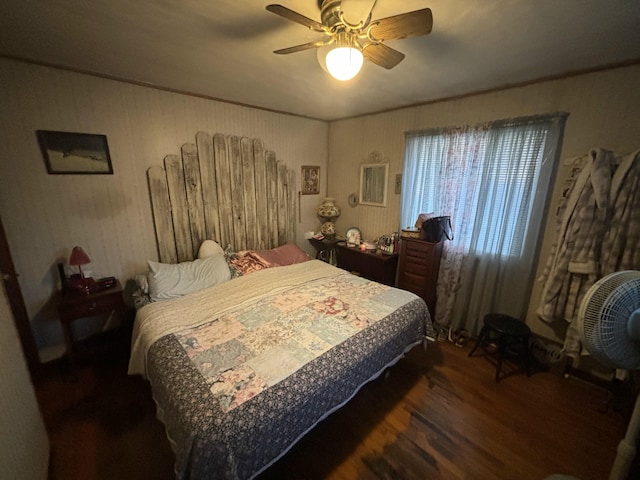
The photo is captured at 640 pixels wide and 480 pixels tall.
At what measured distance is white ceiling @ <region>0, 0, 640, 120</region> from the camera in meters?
1.18

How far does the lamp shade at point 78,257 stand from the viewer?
193 centimetres

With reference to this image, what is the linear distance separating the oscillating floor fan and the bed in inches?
39.6

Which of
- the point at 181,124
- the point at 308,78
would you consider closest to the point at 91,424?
the point at 181,124

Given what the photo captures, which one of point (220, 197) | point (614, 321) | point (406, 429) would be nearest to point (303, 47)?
point (614, 321)

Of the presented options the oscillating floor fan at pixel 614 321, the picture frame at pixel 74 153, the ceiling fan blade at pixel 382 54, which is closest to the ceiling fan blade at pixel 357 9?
the ceiling fan blade at pixel 382 54

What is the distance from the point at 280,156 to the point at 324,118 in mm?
878

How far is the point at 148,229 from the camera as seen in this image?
2432 mm

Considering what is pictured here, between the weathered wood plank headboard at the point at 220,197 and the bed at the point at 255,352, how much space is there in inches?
2.8

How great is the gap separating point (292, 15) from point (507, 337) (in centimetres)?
265

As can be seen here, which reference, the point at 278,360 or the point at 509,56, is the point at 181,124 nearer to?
the point at 278,360

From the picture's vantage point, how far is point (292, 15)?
996mm

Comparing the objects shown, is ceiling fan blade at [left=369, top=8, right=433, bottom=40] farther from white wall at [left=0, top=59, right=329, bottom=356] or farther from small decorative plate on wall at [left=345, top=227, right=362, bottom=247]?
small decorative plate on wall at [left=345, top=227, right=362, bottom=247]

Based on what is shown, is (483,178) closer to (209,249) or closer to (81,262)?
(209,249)

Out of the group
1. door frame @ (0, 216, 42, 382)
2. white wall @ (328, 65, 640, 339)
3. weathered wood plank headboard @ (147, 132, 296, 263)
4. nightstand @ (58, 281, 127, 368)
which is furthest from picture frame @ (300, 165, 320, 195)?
door frame @ (0, 216, 42, 382)
